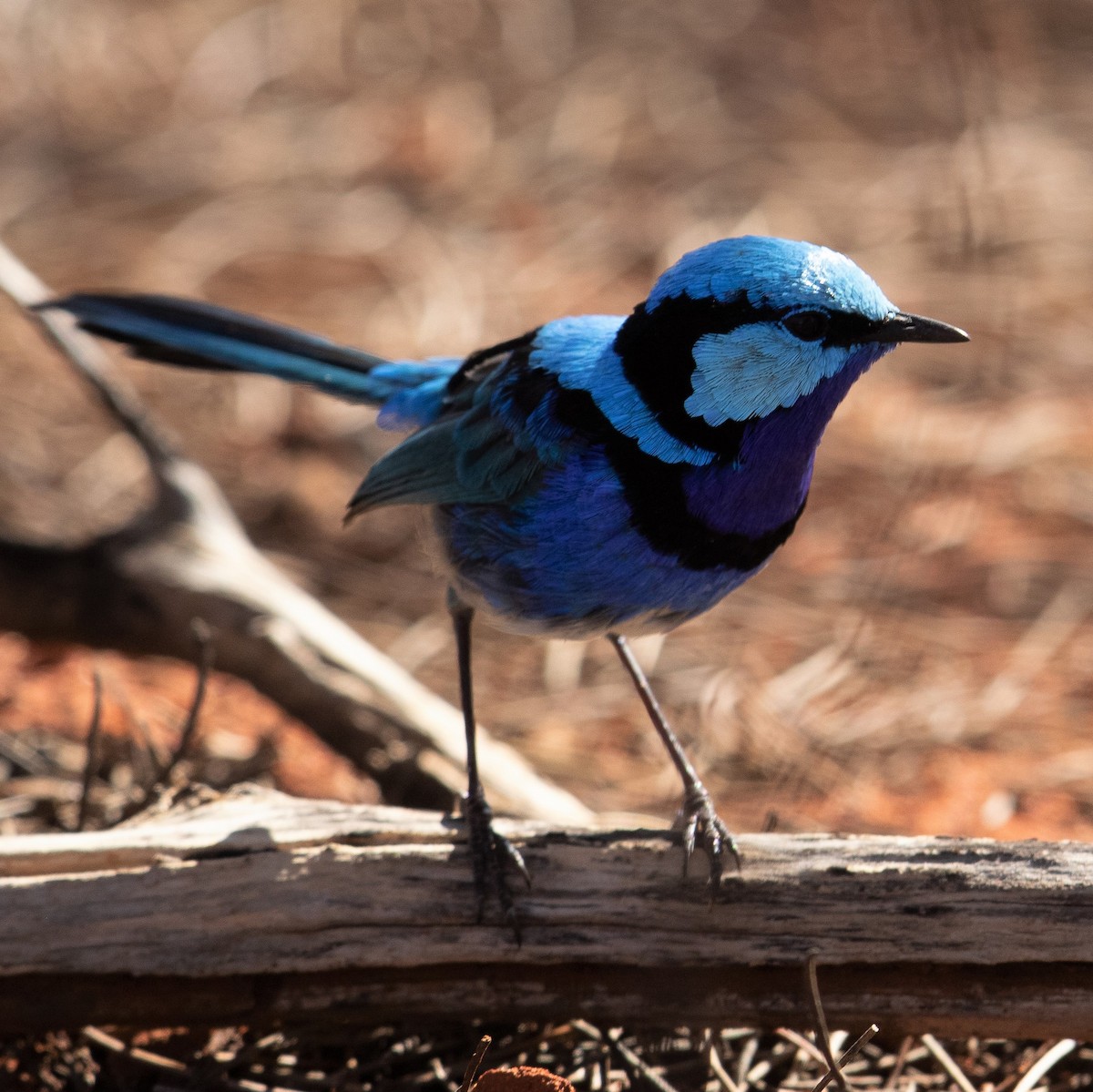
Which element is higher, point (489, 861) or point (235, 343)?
point (235, 343)

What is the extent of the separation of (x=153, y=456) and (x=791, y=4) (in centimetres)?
567

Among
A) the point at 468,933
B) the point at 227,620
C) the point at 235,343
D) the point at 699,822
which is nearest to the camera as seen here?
the point at 468,933

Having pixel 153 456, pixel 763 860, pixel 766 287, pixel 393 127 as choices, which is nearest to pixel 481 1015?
pixel 763 860

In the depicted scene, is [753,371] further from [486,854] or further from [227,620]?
[227,620]

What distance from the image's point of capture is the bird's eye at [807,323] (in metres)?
2.57

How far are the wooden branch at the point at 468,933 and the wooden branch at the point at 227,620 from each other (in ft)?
2.55

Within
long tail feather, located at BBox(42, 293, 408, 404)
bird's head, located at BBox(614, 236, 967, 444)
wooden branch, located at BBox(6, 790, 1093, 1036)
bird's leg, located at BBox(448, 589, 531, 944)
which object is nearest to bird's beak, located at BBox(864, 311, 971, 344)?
bird's head, located at BBox(614, 236, 967, 444)

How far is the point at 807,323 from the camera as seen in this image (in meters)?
2.58

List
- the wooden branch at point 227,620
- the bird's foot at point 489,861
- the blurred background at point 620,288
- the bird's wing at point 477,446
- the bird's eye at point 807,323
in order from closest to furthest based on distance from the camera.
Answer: the bird's eye at point 807,323 → the bird's foot at point 489,861 → the bird's wing at point 477,446 → the wooden branch at point 227,620 → the blurred background at point 620,288

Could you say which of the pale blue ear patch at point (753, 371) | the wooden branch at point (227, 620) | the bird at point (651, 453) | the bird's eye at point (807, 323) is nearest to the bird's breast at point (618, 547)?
the bird at point (651, 453)

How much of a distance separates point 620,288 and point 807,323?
364 cm

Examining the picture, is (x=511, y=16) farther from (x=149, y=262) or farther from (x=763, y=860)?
(x=763, y=860)

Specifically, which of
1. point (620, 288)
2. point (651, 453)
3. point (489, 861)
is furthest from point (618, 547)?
point (620, 288)

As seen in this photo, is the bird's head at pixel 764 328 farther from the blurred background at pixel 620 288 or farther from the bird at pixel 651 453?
the blurred background at pixel 620 288
